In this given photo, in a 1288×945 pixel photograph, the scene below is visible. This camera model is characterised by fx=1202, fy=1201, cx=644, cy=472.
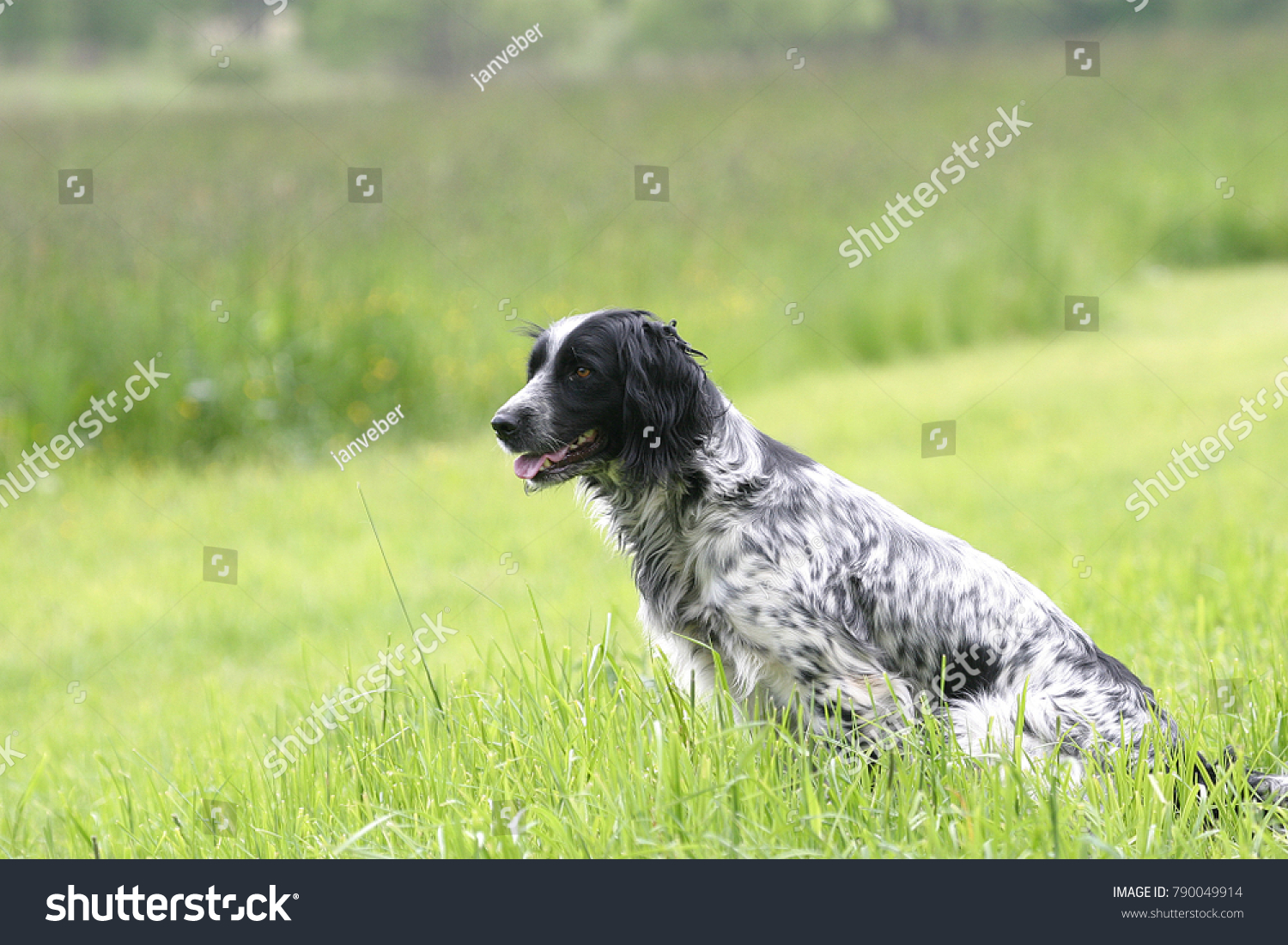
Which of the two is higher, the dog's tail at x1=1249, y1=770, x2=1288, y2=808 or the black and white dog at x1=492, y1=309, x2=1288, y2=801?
the black and white dog at x1=492, y1=309, x2=1288, y2=801

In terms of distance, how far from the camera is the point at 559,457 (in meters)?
4.06

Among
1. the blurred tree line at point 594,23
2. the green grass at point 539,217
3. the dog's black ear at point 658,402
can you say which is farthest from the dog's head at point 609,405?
the blurred tree line at point 594,23

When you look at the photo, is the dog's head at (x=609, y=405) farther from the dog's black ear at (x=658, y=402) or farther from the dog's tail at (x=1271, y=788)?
the dog's tail at (x=1271, y=788)

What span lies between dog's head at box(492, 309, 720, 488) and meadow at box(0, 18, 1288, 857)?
62 centimetres

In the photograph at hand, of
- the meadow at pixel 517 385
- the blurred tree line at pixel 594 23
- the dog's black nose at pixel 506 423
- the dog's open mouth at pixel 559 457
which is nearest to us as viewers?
the meadow at pixel 517 385

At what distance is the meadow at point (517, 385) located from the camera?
3.68 m

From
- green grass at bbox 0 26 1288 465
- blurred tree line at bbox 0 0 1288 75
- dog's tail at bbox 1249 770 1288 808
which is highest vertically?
blurred tree line at bbox 0 0 1288 75

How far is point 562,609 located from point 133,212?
7910 millimetres

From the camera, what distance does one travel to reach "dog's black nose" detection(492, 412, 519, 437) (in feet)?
12.9

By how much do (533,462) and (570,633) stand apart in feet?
4.92

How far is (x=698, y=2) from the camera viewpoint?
67.4ft

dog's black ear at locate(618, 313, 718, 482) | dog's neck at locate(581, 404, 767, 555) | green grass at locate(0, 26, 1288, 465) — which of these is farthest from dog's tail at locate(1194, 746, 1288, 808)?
green grass at locate(0, 26, 1288, 465)

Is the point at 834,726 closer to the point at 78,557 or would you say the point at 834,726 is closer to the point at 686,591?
the point at 686,591

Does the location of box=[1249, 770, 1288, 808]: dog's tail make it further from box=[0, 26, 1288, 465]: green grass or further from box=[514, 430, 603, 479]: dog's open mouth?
box=[0, 26, 1288, 465]: green grass
